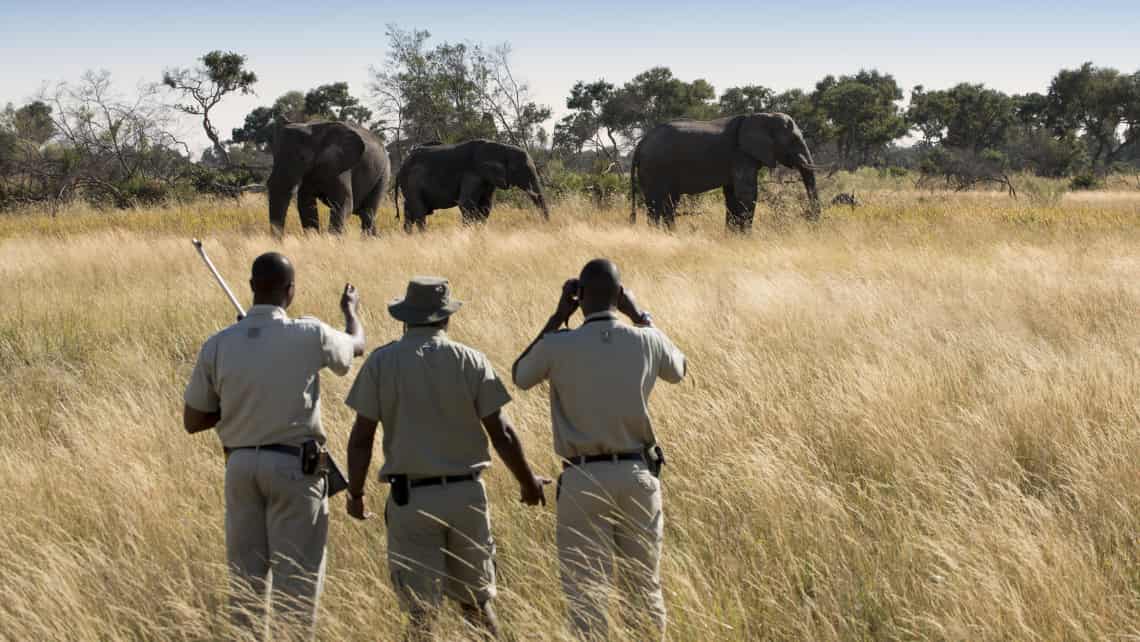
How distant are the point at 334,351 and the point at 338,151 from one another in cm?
1382

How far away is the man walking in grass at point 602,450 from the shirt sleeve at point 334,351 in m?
0.69

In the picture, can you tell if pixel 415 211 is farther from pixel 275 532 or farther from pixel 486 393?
pixel 486 393

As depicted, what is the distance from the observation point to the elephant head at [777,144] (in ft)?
57.2

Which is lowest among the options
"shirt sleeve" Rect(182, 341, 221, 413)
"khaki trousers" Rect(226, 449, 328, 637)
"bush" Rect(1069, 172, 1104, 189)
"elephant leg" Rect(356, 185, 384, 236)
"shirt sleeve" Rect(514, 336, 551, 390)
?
"bush" Rect(1069, 172, 1104, 189)

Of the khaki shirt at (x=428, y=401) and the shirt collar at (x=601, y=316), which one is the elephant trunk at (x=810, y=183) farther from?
the khaki shirt at (x=428, y=401)

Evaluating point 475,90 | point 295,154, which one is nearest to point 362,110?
point 475,90

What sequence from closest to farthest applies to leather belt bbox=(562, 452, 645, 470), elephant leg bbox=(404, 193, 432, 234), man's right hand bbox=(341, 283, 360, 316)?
leather belt bbox=(562, 452, 645, 470)
man's right hand bbox=(341, 283, 360, 316)
elephant leg bbox=(404, 193, 432, 234)

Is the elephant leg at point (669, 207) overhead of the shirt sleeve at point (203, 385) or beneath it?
beneath

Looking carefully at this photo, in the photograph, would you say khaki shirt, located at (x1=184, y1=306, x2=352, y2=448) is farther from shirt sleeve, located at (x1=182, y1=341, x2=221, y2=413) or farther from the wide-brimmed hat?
the wide-brimmed hat

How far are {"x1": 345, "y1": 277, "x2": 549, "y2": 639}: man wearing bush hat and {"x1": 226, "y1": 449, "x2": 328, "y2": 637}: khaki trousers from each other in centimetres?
25

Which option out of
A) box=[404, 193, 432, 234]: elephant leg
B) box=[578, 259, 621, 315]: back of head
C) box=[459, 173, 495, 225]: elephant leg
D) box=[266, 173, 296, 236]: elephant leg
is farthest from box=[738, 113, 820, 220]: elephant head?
box=[578, 259, 621, 315]: back of head

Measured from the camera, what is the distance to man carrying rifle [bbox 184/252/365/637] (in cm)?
371

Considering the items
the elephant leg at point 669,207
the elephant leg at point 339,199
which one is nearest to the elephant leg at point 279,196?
the elephant leg at point 339,199

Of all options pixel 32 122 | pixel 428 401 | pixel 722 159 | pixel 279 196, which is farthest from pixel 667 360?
pixel 32 122
